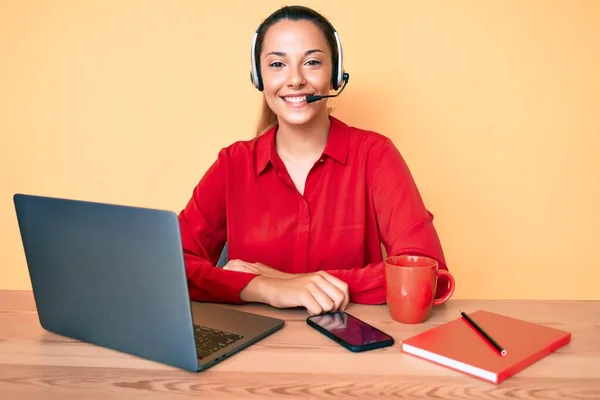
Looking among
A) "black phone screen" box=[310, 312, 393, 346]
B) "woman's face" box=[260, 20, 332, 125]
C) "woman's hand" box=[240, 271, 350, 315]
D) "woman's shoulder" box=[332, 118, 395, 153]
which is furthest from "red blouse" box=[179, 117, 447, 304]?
"black phone screen" box=[310, 312, 393, 346]

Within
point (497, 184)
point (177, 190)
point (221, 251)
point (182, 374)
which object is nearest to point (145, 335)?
point (182, 374)

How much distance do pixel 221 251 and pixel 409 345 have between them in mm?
829

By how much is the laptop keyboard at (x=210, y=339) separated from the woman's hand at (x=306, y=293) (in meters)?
0.16

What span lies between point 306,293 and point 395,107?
42.0 inches

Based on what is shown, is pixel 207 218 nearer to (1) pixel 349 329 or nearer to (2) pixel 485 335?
(1) pixel 349 329

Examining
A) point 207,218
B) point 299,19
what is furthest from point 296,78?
point 207,218

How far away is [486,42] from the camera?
6.10 ft

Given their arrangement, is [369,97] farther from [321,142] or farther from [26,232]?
[26,232]

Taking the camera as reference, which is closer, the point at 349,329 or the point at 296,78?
the point at 349,329

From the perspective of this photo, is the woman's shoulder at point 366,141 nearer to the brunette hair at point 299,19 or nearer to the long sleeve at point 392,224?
the long sleeve at point 392,224

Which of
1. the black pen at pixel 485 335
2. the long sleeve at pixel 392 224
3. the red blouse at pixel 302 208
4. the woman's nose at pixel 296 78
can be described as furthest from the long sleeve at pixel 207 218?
the black pen at pixel 485 335

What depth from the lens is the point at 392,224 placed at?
53.4 inches

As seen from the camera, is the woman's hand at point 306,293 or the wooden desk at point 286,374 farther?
the woman's hand at point 306,293

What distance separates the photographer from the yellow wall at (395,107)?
1.86 m
